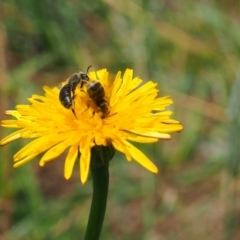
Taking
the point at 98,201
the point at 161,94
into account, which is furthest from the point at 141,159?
the point at 161,94

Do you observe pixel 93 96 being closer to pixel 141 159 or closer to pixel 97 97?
pixel 97 97

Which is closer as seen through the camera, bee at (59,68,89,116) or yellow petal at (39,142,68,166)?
yellow petal at (39,142,68,166)

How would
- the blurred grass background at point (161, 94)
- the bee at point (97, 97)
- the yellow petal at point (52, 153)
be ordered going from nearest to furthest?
the yellow petal at point (52, 153)
the bee at point (97, 97)
the blurred grass background at point (161, 94)

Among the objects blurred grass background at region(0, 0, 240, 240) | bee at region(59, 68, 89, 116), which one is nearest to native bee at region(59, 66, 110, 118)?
bee at region(59, 68, 89, 116)

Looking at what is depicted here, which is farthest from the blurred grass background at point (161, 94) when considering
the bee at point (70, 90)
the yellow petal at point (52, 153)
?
the yellow petal at point (52, 153)

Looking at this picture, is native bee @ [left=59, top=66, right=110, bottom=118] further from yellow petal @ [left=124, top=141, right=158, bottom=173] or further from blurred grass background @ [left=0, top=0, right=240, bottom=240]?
blurred grass background @ [left=0, top=0, right=240, bottom=240]

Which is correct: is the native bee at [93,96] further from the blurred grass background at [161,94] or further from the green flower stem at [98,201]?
the blurred grass background at [161,94]

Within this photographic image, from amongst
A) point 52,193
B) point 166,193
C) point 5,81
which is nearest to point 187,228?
point 166,193
